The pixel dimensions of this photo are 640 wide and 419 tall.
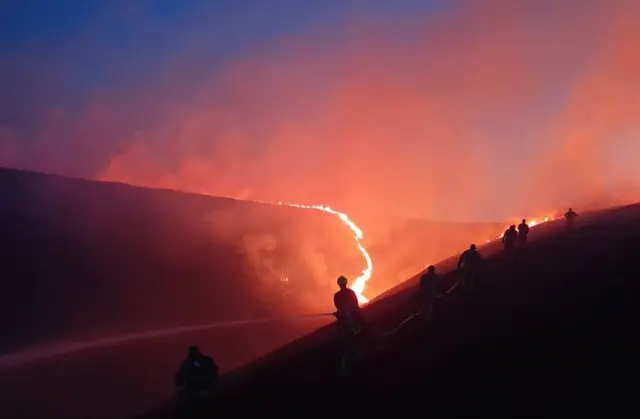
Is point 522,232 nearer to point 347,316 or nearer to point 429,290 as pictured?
point 429,290

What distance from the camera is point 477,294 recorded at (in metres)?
25.2

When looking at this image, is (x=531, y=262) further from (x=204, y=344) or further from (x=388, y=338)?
(x=204, y=344)

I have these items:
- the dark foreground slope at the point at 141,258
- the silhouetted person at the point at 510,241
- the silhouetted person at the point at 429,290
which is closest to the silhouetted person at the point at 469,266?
the silhouetted person at the point at 429,290

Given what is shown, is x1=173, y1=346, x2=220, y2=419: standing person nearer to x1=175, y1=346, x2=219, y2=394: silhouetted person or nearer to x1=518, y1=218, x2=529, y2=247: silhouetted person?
x1=175, y1=346, x2=219, y2=394: silhouetted person

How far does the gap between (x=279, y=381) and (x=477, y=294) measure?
8159 mm

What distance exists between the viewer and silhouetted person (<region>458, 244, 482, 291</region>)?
2342 centimetres

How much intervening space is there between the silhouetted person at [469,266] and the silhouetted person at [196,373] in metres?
10.2

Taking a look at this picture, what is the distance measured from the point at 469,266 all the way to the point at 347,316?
849cm

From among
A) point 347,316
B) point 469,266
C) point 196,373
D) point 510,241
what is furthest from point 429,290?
point 510,241

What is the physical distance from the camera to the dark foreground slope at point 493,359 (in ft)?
48.2

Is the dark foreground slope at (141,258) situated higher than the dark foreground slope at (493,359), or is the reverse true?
the dark foreground slope at (141,258)

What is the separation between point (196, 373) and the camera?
15.7m

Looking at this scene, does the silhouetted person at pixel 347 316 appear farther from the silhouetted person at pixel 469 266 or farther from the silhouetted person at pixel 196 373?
the silhouetted person at pixel 469 266

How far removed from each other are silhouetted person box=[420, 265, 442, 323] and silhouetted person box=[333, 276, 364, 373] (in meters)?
4.67
